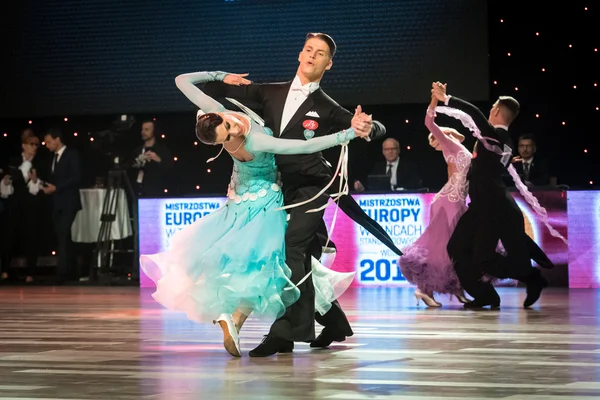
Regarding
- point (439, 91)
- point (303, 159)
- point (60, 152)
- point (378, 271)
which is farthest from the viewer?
point (60, 152)

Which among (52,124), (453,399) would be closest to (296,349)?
(453,399)

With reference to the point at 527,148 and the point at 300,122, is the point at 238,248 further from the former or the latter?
the point at 527,148

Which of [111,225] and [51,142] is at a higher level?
[51,142]

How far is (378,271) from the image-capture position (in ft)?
44.5

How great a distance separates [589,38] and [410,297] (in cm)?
497

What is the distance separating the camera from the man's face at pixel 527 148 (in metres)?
13.9

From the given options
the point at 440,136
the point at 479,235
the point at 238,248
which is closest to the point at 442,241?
the point at 479,235

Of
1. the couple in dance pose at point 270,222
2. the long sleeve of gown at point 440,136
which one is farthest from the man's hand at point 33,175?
the couple in dance pose at point 270,222

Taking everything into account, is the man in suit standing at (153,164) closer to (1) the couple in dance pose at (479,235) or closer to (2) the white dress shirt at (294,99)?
(1) the couple in dance pose at (479,235)

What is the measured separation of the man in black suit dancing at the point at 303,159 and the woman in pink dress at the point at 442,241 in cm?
354

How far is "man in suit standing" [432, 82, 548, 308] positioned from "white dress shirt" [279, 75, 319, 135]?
3.58 m

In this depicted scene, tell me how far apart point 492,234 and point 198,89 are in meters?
4.11

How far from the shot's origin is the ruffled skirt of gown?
6.29 meters

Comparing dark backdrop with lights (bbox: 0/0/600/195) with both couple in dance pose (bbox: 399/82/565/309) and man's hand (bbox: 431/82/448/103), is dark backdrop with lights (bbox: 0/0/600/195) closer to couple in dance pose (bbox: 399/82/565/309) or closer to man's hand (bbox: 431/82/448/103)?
couple in dance pose (bbox: 399/82/565/309)
